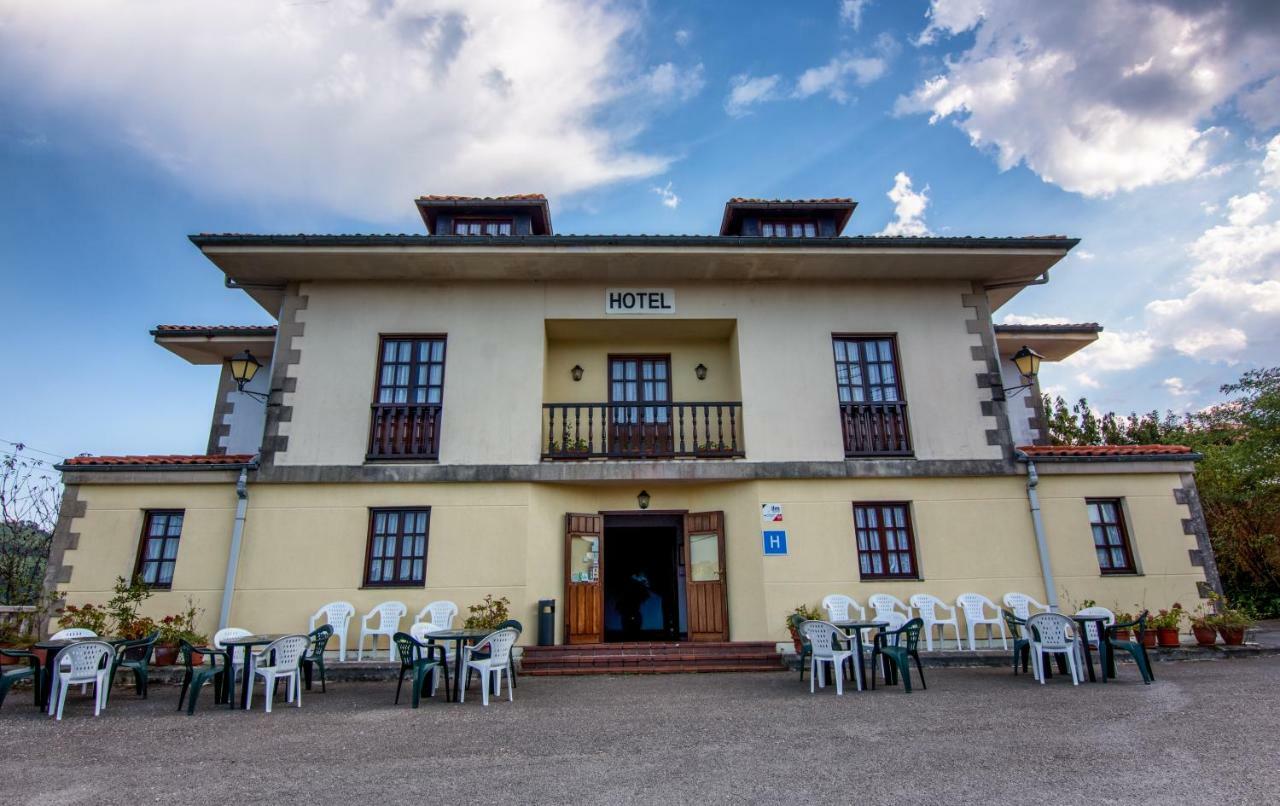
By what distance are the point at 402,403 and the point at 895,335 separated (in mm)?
7804

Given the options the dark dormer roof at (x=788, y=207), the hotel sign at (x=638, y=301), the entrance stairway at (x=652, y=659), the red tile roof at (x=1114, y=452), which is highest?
the dark dormer roof at (x=788, y=207)

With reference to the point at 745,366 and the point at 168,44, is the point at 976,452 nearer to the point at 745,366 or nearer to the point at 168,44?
the point at 745,366

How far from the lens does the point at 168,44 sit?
8.61 metres

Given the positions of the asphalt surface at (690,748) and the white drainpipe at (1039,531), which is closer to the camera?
the asphalt surface at (690,748)

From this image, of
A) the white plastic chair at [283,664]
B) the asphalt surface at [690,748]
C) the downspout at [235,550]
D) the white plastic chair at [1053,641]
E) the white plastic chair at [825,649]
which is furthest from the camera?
the downspout at [235,550]

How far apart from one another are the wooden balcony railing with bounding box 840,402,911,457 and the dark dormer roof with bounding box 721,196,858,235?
11.3ft

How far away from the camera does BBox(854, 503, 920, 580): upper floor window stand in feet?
29.9

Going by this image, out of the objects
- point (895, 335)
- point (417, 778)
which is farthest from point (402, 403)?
Answer: point (895, 335)

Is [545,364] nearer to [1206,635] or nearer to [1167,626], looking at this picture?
[1167,626]

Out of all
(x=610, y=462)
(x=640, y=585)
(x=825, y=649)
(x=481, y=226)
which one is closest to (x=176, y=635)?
(x=610, y=462)

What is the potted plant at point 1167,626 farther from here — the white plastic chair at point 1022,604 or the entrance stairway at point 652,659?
the entrance stairway at point 652,659

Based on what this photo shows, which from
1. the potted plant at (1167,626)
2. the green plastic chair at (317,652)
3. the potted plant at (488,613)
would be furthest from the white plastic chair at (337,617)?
the potted plant at (1167,626)

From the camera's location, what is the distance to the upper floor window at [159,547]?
873cm

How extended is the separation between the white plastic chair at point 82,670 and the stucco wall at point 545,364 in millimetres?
3396
